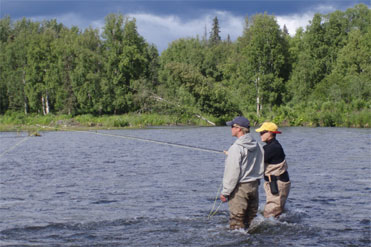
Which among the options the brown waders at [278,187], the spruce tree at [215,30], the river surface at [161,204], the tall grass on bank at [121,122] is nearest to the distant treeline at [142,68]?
the tall grass on bank at [121,122]

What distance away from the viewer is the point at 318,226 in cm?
852

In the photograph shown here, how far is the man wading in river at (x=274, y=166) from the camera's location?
25.3 feet

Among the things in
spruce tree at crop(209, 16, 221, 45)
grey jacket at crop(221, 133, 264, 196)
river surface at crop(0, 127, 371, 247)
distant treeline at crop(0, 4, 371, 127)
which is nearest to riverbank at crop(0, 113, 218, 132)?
distant treeline at crop(0, 4, 371, 127)

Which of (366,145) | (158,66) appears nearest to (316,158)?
(366,145)

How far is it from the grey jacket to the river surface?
1.17m

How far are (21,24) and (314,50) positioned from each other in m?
53.6

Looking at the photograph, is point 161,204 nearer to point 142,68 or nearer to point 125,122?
point 125,122

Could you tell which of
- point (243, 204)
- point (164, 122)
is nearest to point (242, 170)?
point (243, 204)

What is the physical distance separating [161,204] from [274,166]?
143 inches

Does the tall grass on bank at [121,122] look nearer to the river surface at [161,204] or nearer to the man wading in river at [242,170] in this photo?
the river surface at [161,204]

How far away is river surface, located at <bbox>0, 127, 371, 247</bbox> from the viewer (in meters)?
7.86

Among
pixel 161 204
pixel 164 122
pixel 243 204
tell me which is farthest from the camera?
pixel 164 122

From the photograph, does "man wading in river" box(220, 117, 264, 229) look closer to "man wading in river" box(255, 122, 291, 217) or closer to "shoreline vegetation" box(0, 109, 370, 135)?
"man wading in river" box(255, 122, 291, 217)

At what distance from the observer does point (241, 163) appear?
6.98 meters
